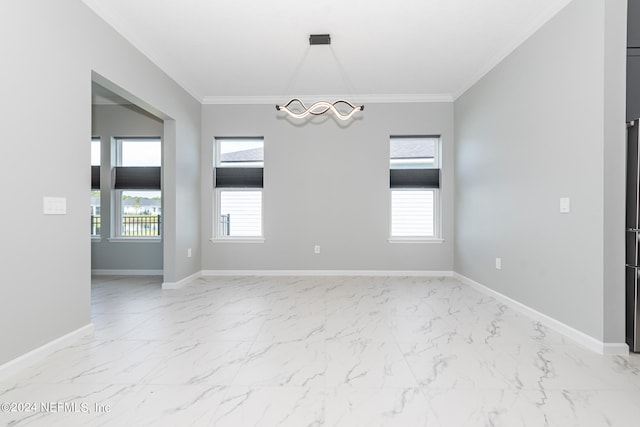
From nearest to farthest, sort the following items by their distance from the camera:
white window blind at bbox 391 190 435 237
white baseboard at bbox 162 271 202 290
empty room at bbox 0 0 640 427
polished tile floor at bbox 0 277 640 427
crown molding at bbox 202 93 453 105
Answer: polished tile floor at bbox 0 277 640 427 < empty room at bbox 0 0 640 427 < white baseboard at bbox 162 271 202 290 < crown molding at bbox 202 93 453 105 < white window blind at bbox 391 190 435 237

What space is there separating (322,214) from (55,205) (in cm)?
355

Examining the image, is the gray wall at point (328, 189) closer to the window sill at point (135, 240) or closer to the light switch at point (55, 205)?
the window sill at point (135, 240)

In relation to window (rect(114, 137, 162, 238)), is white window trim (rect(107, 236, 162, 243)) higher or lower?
lower

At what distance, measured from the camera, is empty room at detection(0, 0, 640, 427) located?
6.65 ft

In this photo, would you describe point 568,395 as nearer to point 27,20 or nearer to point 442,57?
point 442,57

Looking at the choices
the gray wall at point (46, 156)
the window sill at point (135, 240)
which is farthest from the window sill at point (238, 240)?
the gray wall at point (46, 156)

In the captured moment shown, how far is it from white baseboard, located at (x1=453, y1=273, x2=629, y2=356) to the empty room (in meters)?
0.02

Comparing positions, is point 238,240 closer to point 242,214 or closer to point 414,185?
point 242,214

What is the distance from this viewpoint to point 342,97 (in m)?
5.29

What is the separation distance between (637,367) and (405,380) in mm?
1592

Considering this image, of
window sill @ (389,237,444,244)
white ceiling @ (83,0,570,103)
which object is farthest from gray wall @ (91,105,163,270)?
window sill @ (389,237,444,244)

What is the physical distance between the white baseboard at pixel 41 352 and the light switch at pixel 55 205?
3.07 ft

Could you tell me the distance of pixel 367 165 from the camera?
17.6 feet

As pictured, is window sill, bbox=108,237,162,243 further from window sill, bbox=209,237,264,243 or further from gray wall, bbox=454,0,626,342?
gray wall, bbox=454,0,626,342
